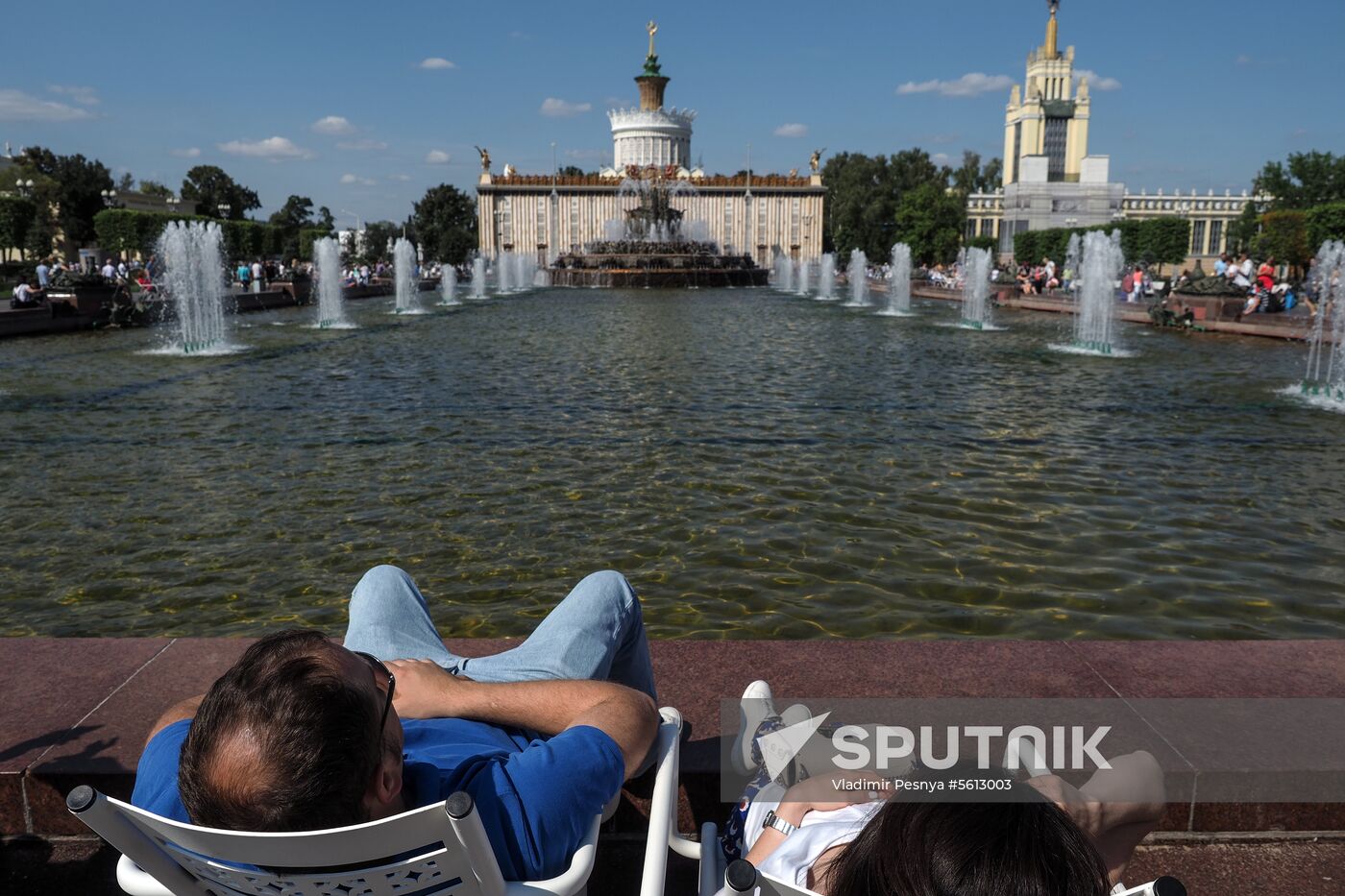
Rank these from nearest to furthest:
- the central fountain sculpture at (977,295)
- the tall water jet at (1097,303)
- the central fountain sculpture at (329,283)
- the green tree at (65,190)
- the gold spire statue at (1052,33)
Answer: the tall water jet at (1097,303) → the central fountain sculpture at (977,295) → the central fountain sculpture at (329,283) → the green tree at (65,190) → the gold spire statue at (1052,33)

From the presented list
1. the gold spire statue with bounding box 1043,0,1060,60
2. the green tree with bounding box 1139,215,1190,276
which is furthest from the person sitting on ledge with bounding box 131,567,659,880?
the gold spire statue with bounding box 1043,0,1060,60

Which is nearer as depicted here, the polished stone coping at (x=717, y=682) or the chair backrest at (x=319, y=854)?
the chair backrest at (x=319, y=854)

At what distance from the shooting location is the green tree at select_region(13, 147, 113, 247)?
50125mm

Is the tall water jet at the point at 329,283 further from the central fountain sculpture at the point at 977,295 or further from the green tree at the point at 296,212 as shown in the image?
the green tree at the point at 296,212

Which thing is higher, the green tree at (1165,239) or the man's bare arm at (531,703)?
the green tree at (1165,239)

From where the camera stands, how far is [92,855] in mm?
2572

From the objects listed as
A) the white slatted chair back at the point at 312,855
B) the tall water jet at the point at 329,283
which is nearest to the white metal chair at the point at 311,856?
the white slatted chair back at the point at 312,855

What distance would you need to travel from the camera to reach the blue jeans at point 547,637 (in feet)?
7.68

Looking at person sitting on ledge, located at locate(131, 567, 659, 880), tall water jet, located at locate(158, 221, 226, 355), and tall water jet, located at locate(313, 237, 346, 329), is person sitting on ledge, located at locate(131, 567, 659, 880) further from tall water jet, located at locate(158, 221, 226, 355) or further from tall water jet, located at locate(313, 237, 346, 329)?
tall water jet, located at locate(313, 237, 346, 329)

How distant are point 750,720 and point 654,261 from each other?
44.7 metres

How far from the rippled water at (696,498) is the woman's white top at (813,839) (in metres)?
2.60

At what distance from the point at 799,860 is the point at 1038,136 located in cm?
10860

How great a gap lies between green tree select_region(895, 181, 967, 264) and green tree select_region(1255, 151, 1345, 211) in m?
24.6

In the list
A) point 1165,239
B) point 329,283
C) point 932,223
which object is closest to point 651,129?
point 932,223
